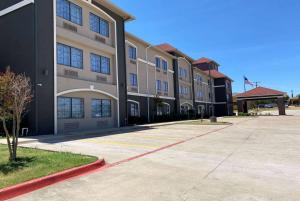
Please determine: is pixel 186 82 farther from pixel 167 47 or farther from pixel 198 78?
pixel 198 78

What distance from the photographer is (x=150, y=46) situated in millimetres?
35656

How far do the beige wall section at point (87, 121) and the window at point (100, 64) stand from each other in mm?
2225

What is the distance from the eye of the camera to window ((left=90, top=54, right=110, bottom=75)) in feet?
79.9

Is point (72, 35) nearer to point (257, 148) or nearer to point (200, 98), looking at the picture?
point (257, 148)

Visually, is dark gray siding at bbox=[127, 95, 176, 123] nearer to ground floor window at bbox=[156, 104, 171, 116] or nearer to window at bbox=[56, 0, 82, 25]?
ground floor window at bbox=[156, 104, 171, 116]

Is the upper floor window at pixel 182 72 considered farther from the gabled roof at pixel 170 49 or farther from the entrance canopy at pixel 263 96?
the entrance canopy at pixel 263 96

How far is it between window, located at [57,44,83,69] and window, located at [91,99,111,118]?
3572 millimetres

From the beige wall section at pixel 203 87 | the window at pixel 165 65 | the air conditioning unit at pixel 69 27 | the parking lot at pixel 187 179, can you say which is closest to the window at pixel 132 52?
the window at pixel 165 65

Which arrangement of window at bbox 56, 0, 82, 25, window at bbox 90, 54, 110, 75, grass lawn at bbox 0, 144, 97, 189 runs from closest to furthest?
grass lawn at bbox 0, 144, 97, 189 → window at bbox 56, 0, 82, 25 → window at bbox 90, 54, 110, 75

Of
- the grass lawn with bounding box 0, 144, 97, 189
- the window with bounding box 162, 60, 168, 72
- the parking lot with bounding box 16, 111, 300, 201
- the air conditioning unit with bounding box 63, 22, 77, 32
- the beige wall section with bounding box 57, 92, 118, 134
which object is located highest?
the window with bounding box 162, 60, 168, 72

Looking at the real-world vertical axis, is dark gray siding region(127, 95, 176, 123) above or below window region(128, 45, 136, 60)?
below

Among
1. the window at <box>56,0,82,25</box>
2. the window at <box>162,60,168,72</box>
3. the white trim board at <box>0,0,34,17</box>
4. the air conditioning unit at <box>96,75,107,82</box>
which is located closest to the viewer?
the white trim board at <box>0,0,34,17</box>

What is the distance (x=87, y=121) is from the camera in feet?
75.6

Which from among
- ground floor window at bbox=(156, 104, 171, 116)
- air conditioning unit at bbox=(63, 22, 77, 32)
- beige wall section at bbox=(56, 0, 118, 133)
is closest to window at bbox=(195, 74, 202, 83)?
ground floor window at bbox=(156, 104, 171, 116)
